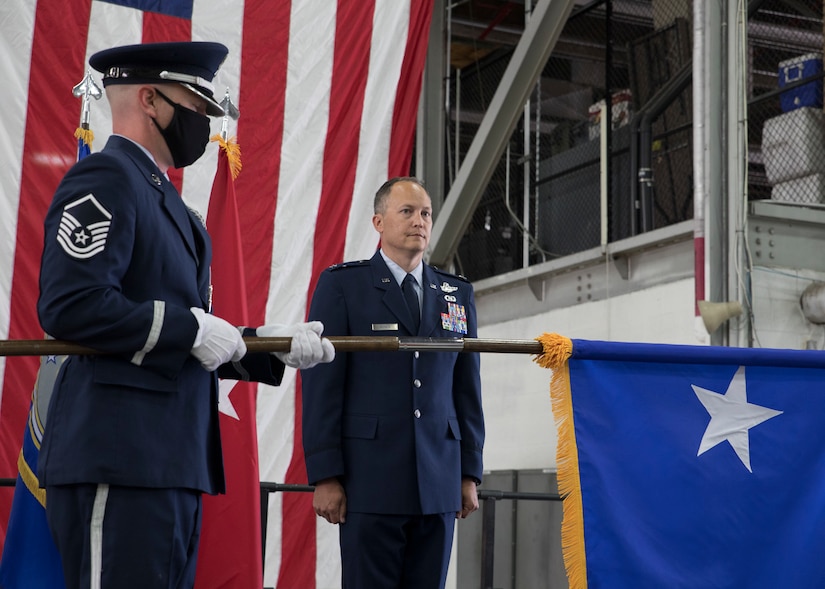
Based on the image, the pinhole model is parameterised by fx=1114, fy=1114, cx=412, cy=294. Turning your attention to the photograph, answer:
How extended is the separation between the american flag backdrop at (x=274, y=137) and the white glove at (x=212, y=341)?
299 cm

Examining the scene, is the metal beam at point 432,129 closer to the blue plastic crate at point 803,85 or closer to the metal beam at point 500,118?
the metal beam at point 500,118

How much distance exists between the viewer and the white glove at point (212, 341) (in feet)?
6.31

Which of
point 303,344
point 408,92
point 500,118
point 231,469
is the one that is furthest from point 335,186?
point 303,344

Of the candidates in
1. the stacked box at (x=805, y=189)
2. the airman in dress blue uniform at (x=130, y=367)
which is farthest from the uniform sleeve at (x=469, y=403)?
the stacked box at (x=805, y=189)

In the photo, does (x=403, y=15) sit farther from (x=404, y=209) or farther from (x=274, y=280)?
(x=404, y=209)

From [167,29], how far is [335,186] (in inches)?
41.9

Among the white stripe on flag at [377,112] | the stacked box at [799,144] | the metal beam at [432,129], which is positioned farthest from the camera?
the metal beam at [432,129]

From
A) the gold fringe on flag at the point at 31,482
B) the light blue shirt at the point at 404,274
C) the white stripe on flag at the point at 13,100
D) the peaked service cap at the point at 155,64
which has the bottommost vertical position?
the gold fringe on flag at the point at 31,482

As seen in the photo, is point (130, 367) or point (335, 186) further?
point (335, 186)

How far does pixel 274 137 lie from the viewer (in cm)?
533

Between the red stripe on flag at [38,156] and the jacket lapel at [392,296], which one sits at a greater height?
the red stripe on flag at [38,156]

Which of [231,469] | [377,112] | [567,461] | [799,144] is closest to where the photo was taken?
[567,461]

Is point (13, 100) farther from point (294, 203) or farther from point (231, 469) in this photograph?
point (231, 469)

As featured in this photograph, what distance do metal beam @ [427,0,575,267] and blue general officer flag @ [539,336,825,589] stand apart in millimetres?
2951
